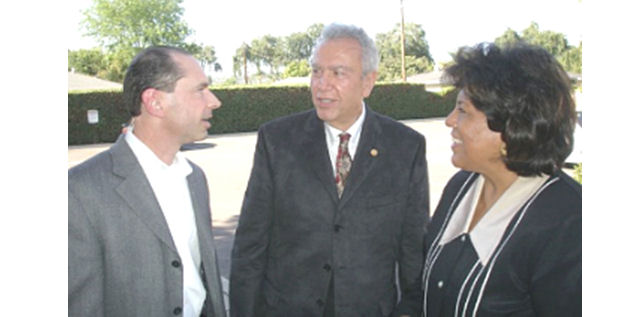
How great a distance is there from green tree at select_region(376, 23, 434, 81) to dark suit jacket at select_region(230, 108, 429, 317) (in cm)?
7397

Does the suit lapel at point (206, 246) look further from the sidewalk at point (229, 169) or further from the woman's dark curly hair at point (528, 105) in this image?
the sidewalk at point (229, 169)

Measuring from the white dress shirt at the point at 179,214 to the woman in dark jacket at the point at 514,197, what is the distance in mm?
1028

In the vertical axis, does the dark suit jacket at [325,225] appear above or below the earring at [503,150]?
below

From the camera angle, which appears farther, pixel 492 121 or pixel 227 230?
pixel 227 230

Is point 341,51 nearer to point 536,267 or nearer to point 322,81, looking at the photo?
point 322,81

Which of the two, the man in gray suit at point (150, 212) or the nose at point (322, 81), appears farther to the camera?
the nose at point (322, 81)

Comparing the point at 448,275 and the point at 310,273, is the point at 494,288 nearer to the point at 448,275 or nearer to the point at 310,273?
the point at 448,275

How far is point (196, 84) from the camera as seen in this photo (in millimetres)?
2375

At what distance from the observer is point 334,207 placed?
2.51 metres

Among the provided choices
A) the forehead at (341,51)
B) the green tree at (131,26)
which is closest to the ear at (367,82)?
the forehead at (341,51)

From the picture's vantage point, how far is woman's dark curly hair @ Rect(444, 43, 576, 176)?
171cm

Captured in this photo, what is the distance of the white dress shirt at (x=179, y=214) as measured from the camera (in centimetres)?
221
